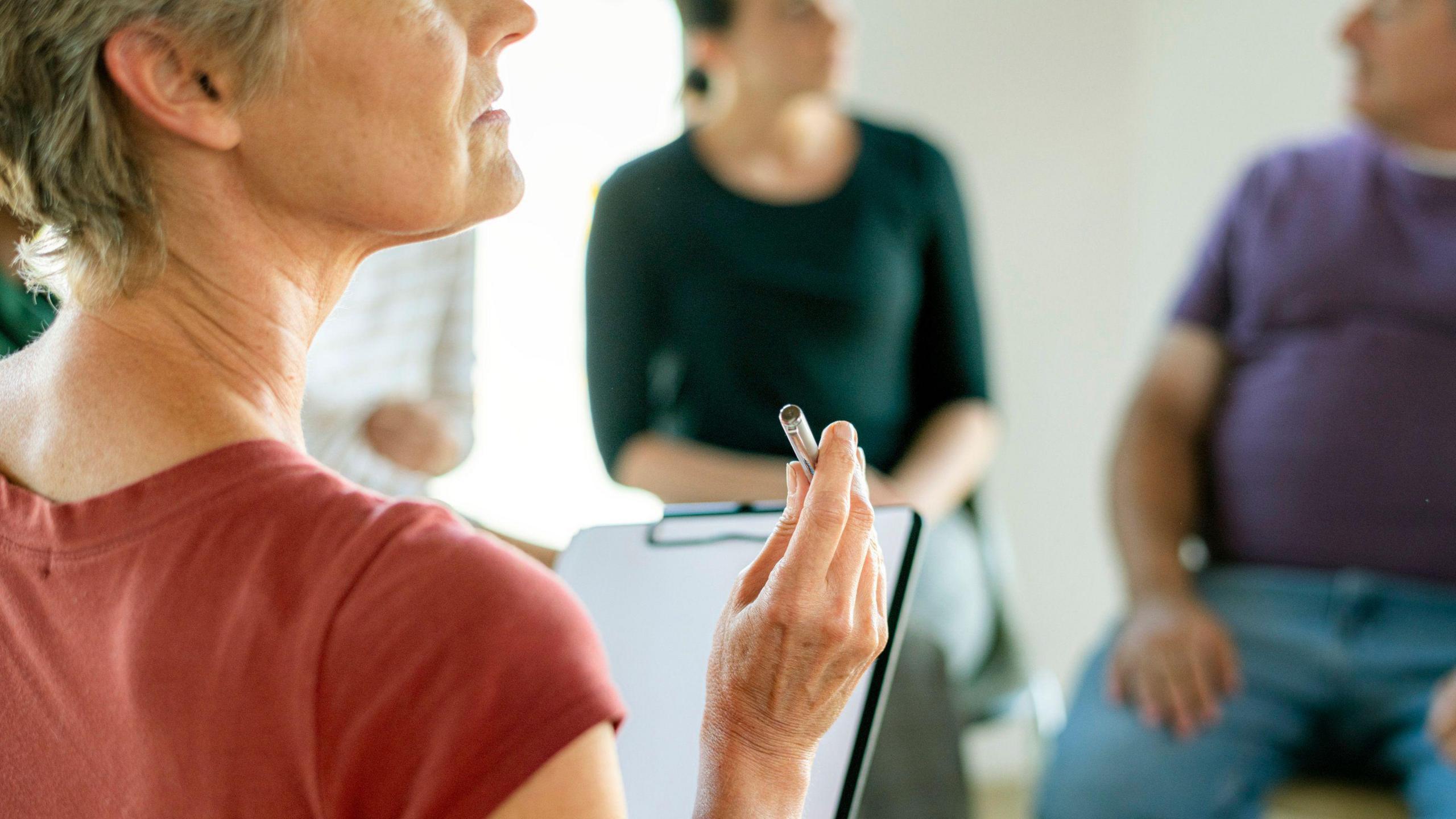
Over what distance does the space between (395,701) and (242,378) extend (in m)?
0.20

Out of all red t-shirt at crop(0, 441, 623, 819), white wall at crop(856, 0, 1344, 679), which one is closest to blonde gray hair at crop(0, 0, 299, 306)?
red t-shirt at crop(0, 441, 623, 819)

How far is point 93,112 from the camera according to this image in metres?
0.53

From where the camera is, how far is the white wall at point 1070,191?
7.43ft

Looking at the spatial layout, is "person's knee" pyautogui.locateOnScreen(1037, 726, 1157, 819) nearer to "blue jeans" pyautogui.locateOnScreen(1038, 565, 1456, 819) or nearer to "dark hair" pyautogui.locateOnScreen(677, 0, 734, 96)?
"blue jeans" pyautogui.locateOnScreen(1038, 565, 1456, 819)

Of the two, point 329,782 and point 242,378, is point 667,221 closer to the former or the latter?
point 242,378

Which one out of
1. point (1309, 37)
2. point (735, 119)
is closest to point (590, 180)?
point (735, 119)

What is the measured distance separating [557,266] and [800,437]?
1.07 m

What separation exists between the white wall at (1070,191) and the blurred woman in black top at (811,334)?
2.78ft

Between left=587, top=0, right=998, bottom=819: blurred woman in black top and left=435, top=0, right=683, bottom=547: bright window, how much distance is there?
0.10 meters

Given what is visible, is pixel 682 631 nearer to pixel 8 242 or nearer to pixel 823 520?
pixel 823 520

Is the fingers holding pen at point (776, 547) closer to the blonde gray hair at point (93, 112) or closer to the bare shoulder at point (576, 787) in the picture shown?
the bare shoulder at point (576, 787)

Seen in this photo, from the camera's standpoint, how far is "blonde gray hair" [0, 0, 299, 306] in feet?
1.71

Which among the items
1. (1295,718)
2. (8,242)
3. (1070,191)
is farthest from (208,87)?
(1070,191)

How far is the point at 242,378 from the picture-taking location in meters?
0.56
